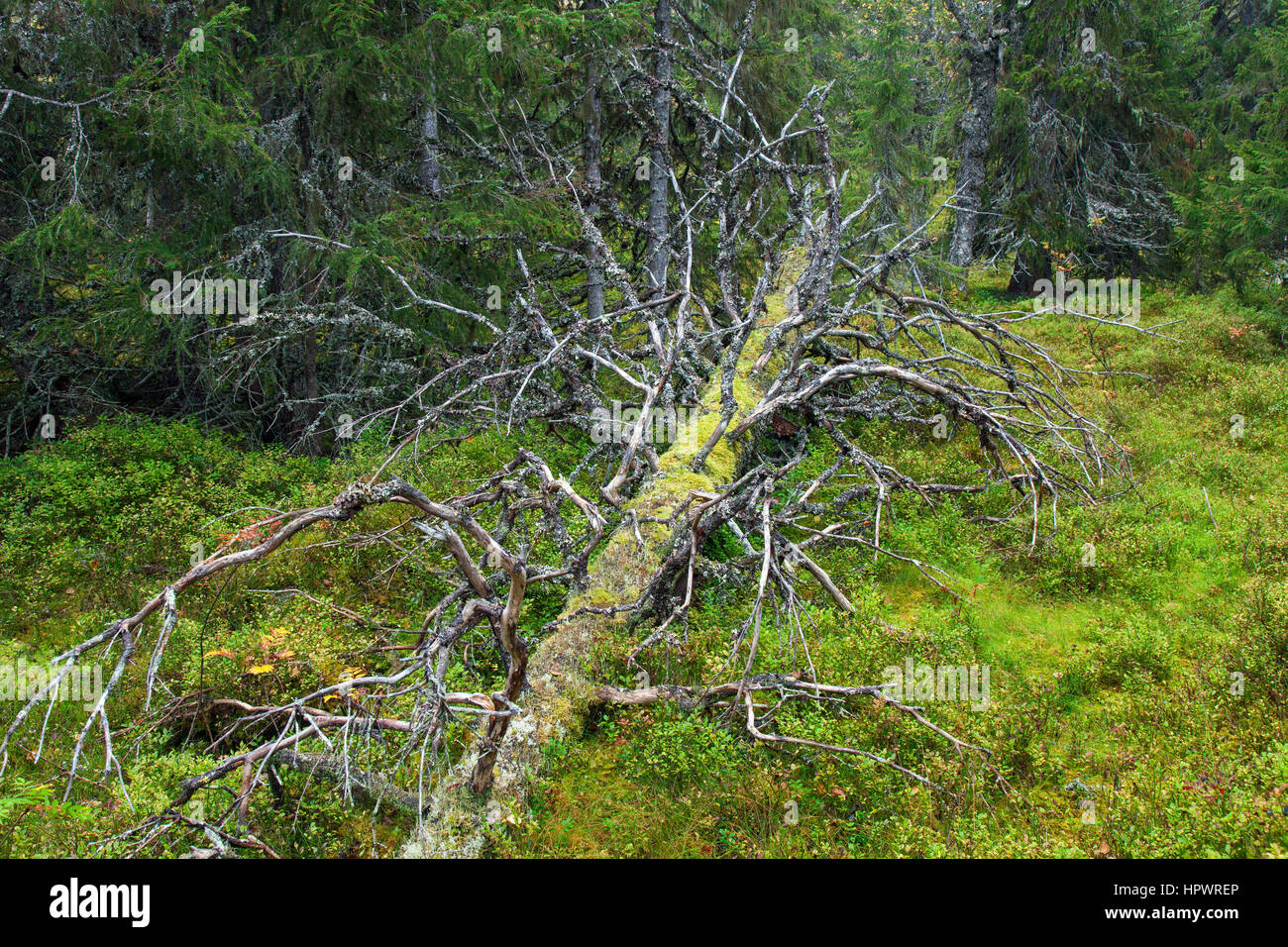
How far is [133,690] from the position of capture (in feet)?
18.4

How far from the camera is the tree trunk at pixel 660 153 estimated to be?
10094 mm

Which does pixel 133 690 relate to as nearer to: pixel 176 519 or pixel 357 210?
pixel 176 519

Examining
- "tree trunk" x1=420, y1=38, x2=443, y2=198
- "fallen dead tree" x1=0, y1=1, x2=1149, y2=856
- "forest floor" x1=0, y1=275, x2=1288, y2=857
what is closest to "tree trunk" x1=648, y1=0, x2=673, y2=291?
"fallen dead tree" x1=0, y1=1, x2=1149, y2=856

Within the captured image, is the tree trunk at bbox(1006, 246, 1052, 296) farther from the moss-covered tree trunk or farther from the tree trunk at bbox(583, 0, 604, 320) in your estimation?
the moss-covered tree trunk

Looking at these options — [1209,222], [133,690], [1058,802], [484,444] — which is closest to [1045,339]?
[1209,222]

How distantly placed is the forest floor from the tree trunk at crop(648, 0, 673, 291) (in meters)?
3.10

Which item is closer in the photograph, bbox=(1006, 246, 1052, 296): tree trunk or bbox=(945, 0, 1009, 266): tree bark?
bbox=(1006, 246, 1052, 296): tree trunk

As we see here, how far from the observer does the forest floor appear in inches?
156

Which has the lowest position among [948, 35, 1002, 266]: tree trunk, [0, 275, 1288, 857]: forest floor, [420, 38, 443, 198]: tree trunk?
[0, 275, 1288, 857]: forest floor

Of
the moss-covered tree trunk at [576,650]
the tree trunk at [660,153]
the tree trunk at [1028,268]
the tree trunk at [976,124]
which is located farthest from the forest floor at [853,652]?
the tree trunk at [976,124]

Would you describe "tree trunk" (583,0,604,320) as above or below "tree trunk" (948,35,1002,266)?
below

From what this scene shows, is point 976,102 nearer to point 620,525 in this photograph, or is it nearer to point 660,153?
point 660,153

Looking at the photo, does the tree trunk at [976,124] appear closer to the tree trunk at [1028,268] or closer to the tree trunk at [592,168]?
the tree trunk at [1028,268]

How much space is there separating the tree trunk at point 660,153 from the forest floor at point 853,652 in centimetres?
310
